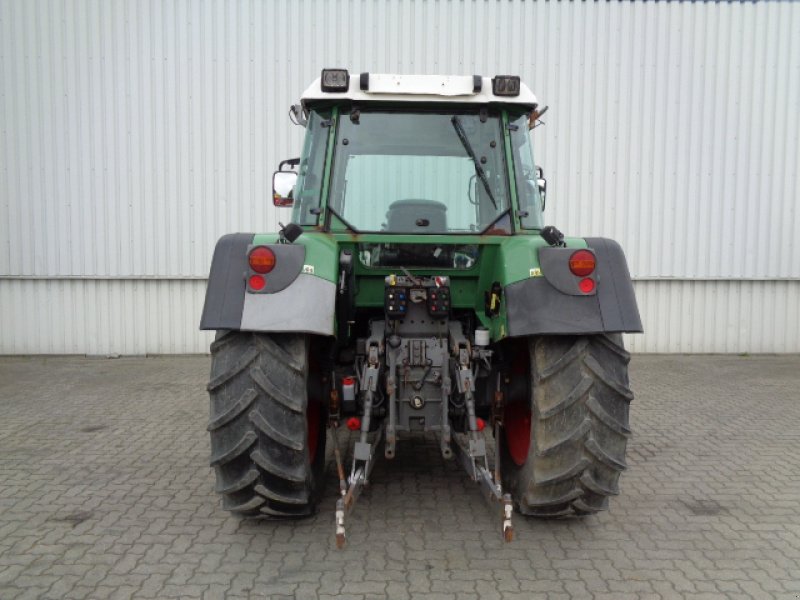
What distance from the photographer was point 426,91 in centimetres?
393

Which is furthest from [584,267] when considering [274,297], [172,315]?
[172,315]

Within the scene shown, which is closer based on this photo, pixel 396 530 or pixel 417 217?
pixel 396 530

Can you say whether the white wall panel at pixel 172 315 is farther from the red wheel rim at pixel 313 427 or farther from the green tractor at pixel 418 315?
the red wheel rim at pixel 313 427

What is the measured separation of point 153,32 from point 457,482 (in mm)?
8043

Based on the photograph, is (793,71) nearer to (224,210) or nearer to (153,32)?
(224,210)

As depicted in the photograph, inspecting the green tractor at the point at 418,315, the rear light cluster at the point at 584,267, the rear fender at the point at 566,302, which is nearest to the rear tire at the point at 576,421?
the green tractor at the point at 418,315

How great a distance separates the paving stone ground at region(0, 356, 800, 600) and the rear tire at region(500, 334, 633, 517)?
33 centimetres

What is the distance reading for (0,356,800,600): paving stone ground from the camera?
312cm

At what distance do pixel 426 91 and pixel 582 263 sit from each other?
4.49 ft

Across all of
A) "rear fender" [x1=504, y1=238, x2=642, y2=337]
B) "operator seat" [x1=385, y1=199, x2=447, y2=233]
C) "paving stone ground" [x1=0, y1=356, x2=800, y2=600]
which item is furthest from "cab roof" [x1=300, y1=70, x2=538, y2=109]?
"paving stone ground" [x1=0, y1=356, x2=800, y2=600]

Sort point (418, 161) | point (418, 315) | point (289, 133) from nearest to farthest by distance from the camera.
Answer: point (418, 315)
point (418, 161)
point (289, 133)

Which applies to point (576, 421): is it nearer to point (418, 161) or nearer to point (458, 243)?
point (458, 243)

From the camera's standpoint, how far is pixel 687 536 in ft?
12.1

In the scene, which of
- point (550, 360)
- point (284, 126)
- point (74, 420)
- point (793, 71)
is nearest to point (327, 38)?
point (284, 126)
